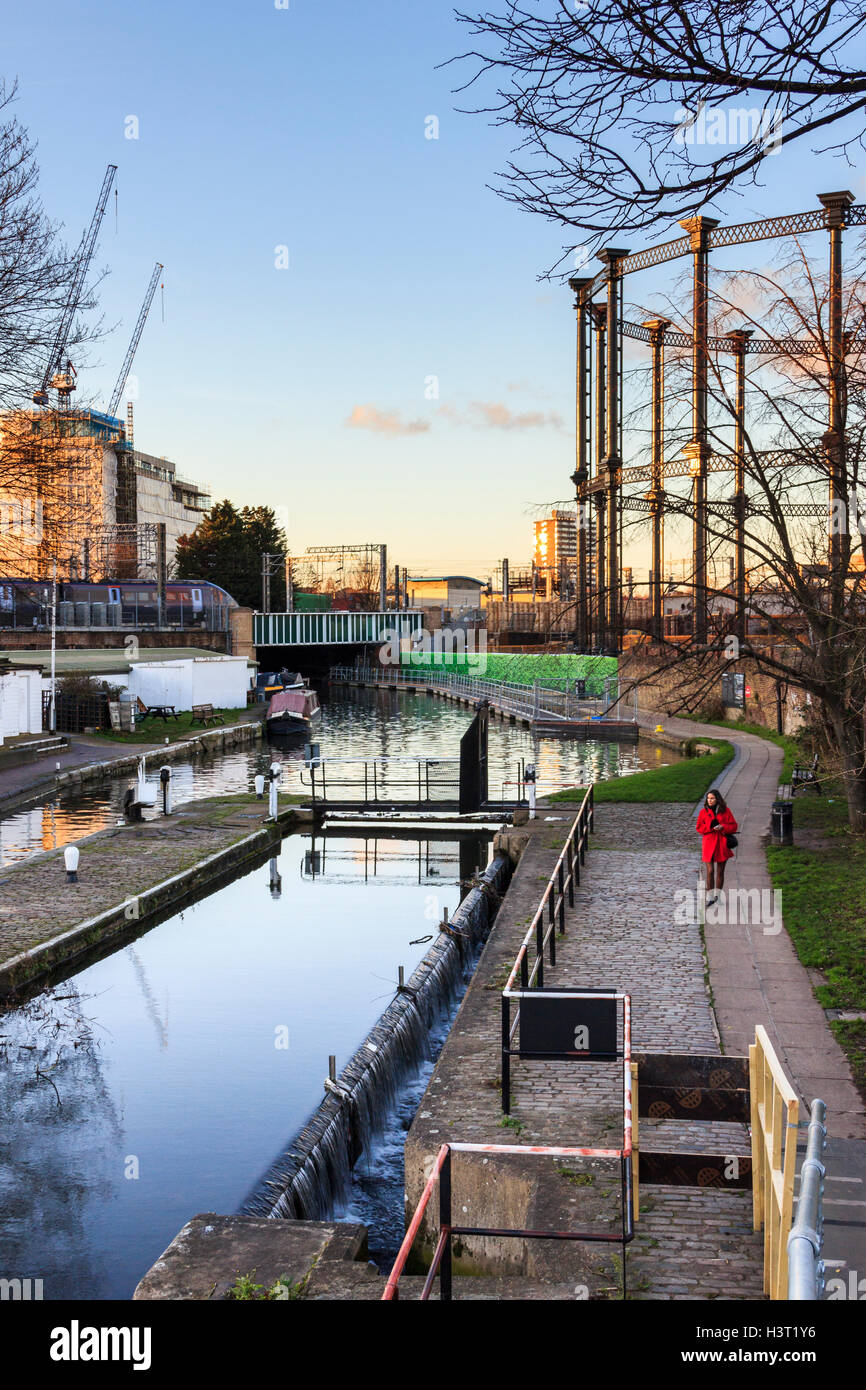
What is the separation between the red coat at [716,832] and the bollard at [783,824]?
16.0 feet

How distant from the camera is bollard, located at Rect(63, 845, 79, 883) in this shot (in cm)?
1908

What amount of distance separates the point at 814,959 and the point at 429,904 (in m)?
9.54

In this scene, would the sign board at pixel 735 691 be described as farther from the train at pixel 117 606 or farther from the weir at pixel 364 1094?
the train at pixel 117 606

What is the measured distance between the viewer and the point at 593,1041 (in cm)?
891

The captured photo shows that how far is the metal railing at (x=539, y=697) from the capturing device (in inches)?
2069

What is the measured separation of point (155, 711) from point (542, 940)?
3933cm

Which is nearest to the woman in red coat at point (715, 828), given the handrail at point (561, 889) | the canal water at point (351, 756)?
the handrail at point (561, 889)

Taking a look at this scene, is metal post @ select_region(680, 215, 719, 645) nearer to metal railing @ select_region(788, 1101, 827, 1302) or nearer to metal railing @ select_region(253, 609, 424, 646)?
metal railing @ select_region(788, 1101, 827, 1302)

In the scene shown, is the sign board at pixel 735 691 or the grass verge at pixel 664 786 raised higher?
the sign board at pixel 735 691

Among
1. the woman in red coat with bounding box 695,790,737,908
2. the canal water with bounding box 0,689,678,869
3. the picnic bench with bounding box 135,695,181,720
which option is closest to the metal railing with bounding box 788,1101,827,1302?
the woman in red coat with bounding box 695,790,737,908

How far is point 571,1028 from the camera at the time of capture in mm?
8984

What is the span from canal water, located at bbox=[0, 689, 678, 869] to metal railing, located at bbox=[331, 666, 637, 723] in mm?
1648
